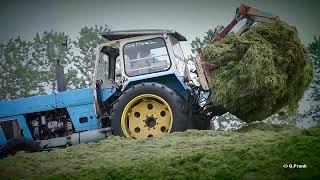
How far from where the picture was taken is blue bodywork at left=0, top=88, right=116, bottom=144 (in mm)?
8484

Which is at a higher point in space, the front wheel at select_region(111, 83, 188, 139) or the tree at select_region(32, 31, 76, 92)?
the tree at select_region(32, 31, 76, 92)

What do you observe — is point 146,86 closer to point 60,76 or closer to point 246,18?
point 246,18

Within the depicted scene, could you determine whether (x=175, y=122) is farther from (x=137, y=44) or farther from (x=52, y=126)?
(x=52, y=126)

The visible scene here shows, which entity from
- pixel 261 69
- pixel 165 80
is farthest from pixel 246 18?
pixel 165 80

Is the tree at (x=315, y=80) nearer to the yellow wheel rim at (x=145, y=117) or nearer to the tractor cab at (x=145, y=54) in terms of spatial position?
the tractor cab at (x=145, y=54)

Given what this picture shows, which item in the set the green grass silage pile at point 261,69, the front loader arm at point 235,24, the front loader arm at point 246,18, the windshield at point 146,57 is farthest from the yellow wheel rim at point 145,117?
the front loader arm at point 246,18

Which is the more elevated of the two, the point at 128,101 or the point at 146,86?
the point at 146,86

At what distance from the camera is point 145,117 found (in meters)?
7.46

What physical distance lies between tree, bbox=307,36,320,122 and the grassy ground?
15.6m

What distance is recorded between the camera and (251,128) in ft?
22.2

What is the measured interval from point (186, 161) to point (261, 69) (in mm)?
2756

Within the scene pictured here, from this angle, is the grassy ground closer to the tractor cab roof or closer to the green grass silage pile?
the green grass silage pile

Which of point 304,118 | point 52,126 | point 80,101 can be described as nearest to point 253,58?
point 80,101

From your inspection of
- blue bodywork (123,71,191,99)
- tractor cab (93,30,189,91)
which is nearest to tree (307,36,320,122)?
tractor cab (93,30,189,91)
